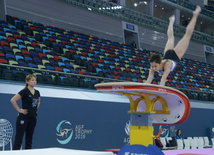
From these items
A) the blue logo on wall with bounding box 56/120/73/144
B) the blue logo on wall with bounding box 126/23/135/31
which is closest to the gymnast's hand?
the blue logo on wall with bounding box 56/120/73/144

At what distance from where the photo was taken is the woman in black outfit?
360cm

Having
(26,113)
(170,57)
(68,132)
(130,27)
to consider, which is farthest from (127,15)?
(26,113)

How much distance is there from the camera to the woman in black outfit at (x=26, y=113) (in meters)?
3.60

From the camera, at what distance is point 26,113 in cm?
363

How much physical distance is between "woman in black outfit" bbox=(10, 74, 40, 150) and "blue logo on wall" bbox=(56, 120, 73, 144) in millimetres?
1817

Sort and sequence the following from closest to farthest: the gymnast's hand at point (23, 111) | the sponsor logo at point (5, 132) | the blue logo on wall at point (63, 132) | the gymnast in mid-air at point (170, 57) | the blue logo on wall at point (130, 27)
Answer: the gymnast in mid-air at point (170, 57) < the gymnast's hand at point (23, 111) < the sponsor logo at point (5, 132) < the blue logo on wall at point (63, 132) < the blue logo on wall at point (130, 27)

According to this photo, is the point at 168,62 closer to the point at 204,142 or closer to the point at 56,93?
the point at 56,93

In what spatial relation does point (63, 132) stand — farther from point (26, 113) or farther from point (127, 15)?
point (127, 15)

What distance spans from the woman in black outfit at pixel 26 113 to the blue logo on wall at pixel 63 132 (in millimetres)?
1817

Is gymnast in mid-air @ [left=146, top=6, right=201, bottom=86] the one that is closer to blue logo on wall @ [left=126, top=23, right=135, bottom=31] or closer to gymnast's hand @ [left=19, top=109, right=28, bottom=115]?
gymnast's hand @ [left=19, top=109, right=28, bottom=115]

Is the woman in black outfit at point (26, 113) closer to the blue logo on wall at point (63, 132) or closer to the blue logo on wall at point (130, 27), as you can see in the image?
the blue logo on wall at point (63, 132)

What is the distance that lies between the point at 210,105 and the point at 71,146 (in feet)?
21.9

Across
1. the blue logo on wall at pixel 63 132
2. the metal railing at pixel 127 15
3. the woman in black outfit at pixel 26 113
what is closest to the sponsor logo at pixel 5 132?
the blue logo on wall at pixel 63 132

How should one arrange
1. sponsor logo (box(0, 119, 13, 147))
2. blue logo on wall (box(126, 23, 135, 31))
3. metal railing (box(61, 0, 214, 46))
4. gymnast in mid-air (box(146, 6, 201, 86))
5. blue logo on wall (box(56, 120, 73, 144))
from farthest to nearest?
blue logo on wall (box(126, 23, 135, 31)) < metal railing (box(61, 0, 214, 46)) < blue logo on wall (box(56, 120, 73, 144)) < sponsor logo (box(0, 119, 13, 147)) < gymnast in mid-air (box(146, 6, 201, 86))
